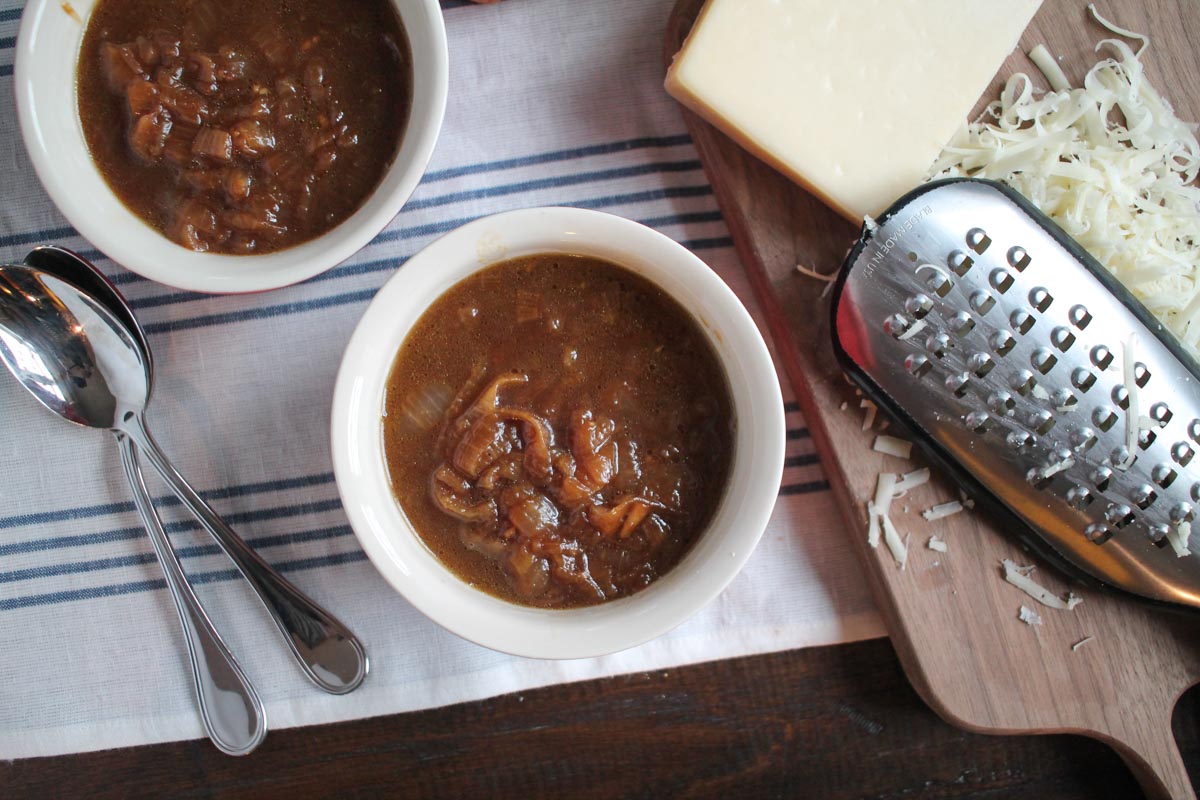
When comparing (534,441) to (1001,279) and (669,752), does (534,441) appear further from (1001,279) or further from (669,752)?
(1001,279)

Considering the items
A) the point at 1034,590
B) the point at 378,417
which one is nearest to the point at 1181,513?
the point at 1034,590

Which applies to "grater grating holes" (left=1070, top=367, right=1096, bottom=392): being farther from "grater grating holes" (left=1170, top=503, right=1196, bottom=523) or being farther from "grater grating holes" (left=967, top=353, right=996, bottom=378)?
"grater grating holes" (left=1170, top=503, right=1196, bottom=523)

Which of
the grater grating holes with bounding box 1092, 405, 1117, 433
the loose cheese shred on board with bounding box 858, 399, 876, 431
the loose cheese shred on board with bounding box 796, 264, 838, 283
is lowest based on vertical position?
the loose cheese shred on board with bounding box 858, 399, 876, 431

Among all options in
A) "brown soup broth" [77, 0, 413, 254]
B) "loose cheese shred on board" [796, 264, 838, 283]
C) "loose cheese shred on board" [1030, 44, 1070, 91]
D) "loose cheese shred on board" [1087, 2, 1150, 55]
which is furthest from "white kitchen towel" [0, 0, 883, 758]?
"loose cheese shred on board" [1087, 2, 1150, 55]

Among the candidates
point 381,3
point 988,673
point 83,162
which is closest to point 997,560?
point 988,673

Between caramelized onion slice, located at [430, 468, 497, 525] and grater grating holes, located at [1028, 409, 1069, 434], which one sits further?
grater grating holes, located at [1028, 409, 1069, 434]
